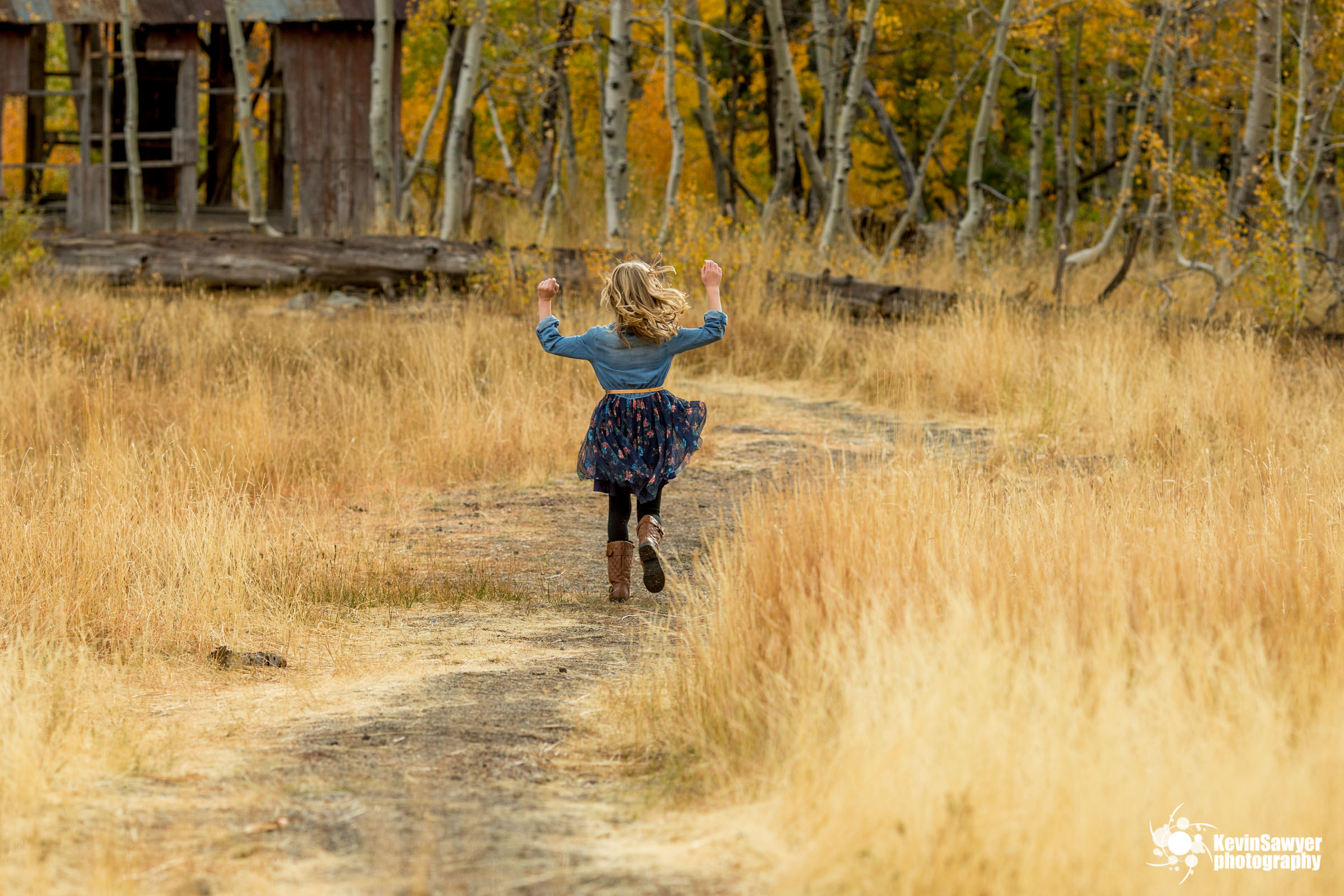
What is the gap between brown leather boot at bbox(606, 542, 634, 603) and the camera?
5.49m

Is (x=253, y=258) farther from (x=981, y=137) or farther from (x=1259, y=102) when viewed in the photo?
(x=1259, y=102)

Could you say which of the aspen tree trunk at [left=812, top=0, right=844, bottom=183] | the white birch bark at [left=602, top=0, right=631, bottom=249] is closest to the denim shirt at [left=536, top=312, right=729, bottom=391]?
the white birch bark at [left=602, top=0, right=631, bottom=249]

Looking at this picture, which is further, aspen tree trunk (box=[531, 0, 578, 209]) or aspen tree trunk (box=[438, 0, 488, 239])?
aspen tree trunk (box=[531, 0, 578, 209])

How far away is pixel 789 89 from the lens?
16.0m

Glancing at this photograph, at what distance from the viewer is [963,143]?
24406 mm

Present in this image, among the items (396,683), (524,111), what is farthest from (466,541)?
(524,111)

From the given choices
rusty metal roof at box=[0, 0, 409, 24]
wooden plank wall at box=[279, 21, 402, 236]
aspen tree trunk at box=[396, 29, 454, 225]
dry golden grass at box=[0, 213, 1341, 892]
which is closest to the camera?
dry golden grass at box=[0, 213, 1341, 892]

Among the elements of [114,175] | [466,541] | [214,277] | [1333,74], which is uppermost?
[1333,74]

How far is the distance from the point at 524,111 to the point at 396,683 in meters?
23.3

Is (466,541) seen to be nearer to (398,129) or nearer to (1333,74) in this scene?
(398,129)

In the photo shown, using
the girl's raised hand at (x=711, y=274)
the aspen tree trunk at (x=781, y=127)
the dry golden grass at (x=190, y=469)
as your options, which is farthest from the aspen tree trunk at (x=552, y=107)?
the girl's raised hand at (x=711, y=274)

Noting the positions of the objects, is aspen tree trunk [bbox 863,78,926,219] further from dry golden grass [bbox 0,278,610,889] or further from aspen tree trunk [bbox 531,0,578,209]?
dry golden grass [bbox 0,278,610,889]

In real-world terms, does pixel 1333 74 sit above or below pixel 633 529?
above

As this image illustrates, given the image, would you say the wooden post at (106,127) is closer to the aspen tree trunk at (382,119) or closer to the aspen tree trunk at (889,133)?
the aspen tree trunk at (382,119)
